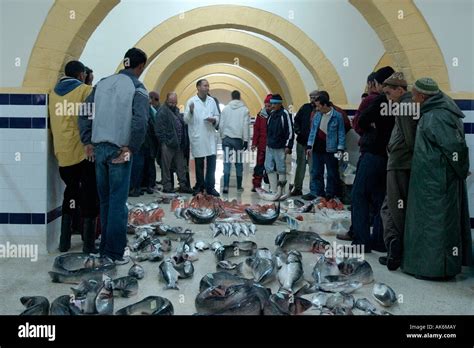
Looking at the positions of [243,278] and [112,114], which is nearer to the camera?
[243,278]

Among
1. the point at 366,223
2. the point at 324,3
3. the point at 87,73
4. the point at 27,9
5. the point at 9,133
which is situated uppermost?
the point at 324,3

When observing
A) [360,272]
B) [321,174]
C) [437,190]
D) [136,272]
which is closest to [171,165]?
[321,174]

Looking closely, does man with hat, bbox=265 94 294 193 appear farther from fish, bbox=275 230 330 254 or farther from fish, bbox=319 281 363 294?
fish, bbox=319 281 363 294

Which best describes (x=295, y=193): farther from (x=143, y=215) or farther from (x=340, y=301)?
(x=340, y=301)

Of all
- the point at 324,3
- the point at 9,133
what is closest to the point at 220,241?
the point at 9,133

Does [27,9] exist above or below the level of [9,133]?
above

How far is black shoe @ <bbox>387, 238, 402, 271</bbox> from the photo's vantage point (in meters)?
5.27

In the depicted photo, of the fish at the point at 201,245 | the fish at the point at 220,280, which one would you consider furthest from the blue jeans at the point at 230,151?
the fish at the point at 220,280

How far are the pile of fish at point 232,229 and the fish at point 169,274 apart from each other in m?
1.75

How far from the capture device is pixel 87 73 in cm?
630

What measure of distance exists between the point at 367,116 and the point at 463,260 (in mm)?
1644

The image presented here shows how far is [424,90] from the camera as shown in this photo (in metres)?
5.04
